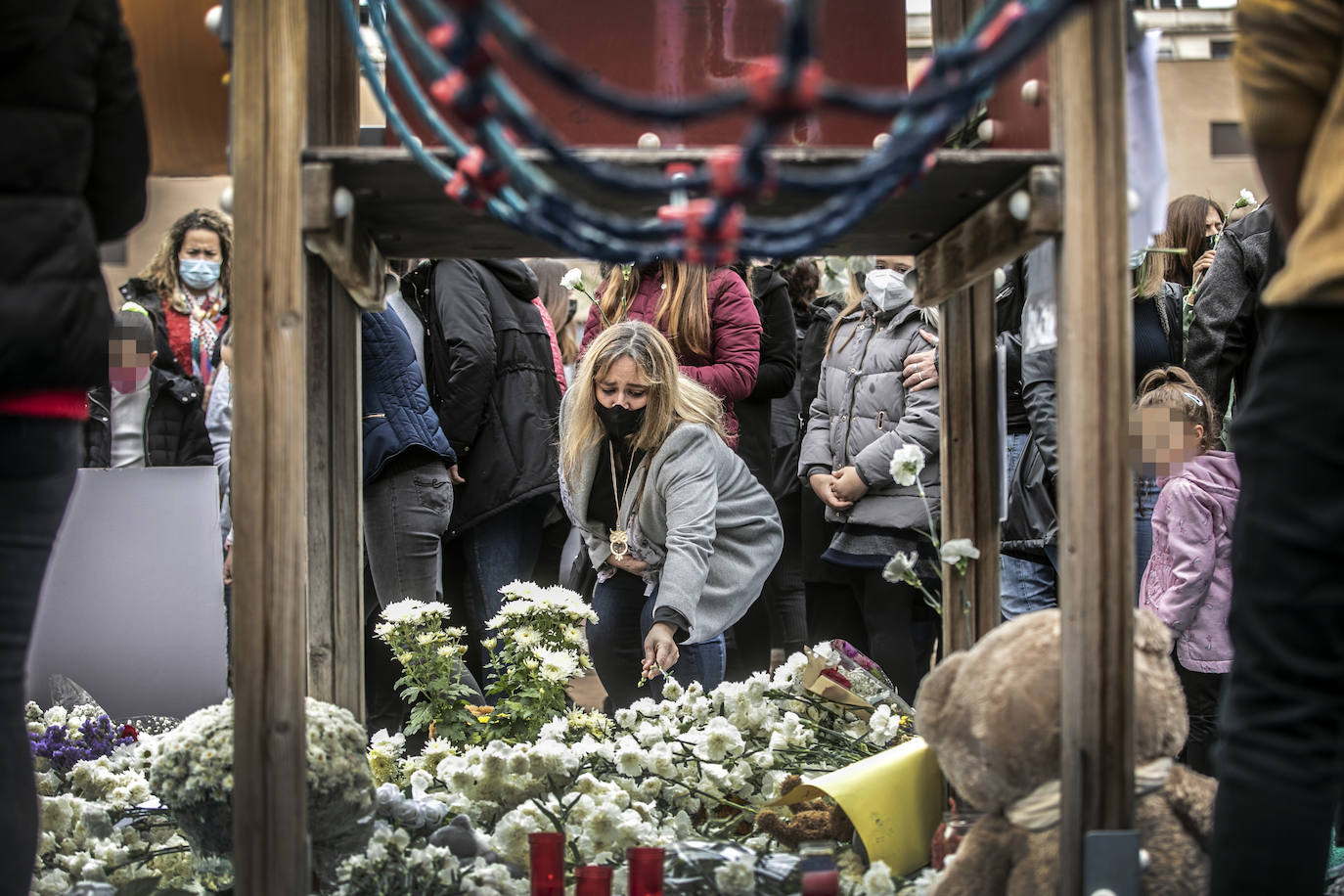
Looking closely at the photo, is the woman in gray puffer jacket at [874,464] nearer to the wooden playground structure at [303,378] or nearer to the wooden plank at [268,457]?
the wooden playground structure at [303,378]

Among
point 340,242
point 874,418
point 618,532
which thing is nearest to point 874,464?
point 874,418

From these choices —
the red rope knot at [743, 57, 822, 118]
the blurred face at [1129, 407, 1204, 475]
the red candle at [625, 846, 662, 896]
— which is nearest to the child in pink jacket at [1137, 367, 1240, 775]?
the blurred face at [1129, 407, 1204, 475]

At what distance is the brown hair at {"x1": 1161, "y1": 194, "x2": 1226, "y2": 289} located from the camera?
4156 mm

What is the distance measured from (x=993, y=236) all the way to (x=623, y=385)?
1.57m

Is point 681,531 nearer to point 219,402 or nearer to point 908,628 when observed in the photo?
point 908,628

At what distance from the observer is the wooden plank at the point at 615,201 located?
1734 millimetres

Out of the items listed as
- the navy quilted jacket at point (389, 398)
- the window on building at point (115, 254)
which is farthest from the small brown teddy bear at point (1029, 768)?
the window on building at point (115, 254)

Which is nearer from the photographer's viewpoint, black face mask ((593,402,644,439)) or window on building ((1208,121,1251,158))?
black face mask ((593,402,644,439))

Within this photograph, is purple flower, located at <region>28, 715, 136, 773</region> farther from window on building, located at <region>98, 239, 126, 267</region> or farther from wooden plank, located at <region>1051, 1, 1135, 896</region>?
window on building, located at <region>98, 239, 126, 267</region>

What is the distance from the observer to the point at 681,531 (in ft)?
10.9

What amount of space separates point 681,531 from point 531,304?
1099 millimetres

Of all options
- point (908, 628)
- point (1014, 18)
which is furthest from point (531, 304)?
point (1014, 18)

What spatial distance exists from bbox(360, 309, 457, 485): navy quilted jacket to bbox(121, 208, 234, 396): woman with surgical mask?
3.89ft

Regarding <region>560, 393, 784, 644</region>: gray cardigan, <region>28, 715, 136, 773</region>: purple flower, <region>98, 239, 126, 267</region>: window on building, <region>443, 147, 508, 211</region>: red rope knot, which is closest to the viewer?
<region>443, 147, 508, 211</region>: red rope knot
